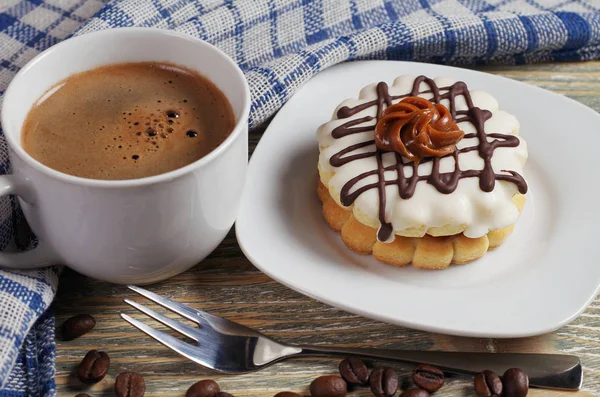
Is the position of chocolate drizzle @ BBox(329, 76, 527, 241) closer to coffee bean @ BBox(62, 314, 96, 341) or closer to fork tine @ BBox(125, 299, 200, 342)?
fork tine @ BBox(125, 299, 200, 342)

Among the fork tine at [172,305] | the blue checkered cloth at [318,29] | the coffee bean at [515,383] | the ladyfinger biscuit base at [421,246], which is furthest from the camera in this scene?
the blue checkered cloth at [318,29]

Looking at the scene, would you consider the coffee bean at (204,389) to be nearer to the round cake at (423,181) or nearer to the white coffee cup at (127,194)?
the white coffee cup at (127,194)

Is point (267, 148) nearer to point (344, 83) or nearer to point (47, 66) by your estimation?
point (344, 83)

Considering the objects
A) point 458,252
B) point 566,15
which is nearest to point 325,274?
point 458,252

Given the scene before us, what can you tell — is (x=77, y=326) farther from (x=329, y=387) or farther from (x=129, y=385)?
(x=329, y=387)

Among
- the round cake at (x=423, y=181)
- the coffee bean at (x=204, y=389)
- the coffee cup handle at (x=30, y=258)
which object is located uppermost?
the round cake at (x=423, y=181)

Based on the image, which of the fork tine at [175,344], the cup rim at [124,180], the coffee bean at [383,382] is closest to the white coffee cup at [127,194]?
the cup rim at [124,180]

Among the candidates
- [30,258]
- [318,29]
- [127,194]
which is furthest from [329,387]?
[318,29]
